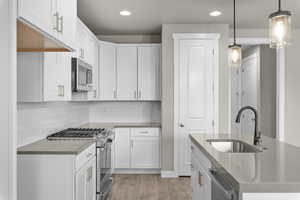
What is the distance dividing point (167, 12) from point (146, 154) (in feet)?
7.66

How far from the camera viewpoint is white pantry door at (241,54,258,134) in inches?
246

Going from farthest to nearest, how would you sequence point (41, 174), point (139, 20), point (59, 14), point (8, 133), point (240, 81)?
1. point (240, 81)
2. point (139, 20)
3. point (41, 174)
4. point (59, 14)
5. point (8, 133)

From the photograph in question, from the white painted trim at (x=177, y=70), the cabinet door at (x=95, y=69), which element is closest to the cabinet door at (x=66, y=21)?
the cabinet door at (x=95, y=69)

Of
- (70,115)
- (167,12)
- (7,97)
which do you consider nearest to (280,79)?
(167,12)

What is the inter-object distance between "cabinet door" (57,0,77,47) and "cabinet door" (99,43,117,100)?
2580 mm

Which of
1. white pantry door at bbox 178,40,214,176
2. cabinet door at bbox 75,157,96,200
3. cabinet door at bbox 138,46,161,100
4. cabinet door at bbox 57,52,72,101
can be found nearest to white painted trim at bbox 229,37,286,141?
white pantry door at bbox 178,40,214,176

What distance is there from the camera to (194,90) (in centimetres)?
474

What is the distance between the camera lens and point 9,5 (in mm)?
1229

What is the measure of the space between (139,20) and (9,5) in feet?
11.3

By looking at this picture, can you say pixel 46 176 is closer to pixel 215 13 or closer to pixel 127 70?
pixel 127 70

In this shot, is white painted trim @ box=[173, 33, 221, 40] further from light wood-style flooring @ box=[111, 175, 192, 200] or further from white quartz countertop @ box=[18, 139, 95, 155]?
white quartz countertop @ box=[18, 139, 95, 155]

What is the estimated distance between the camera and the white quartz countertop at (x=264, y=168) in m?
1.34

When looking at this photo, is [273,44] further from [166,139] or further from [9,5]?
[166,139]

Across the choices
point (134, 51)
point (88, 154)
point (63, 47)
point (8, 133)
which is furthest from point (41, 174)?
point (134, 51)
